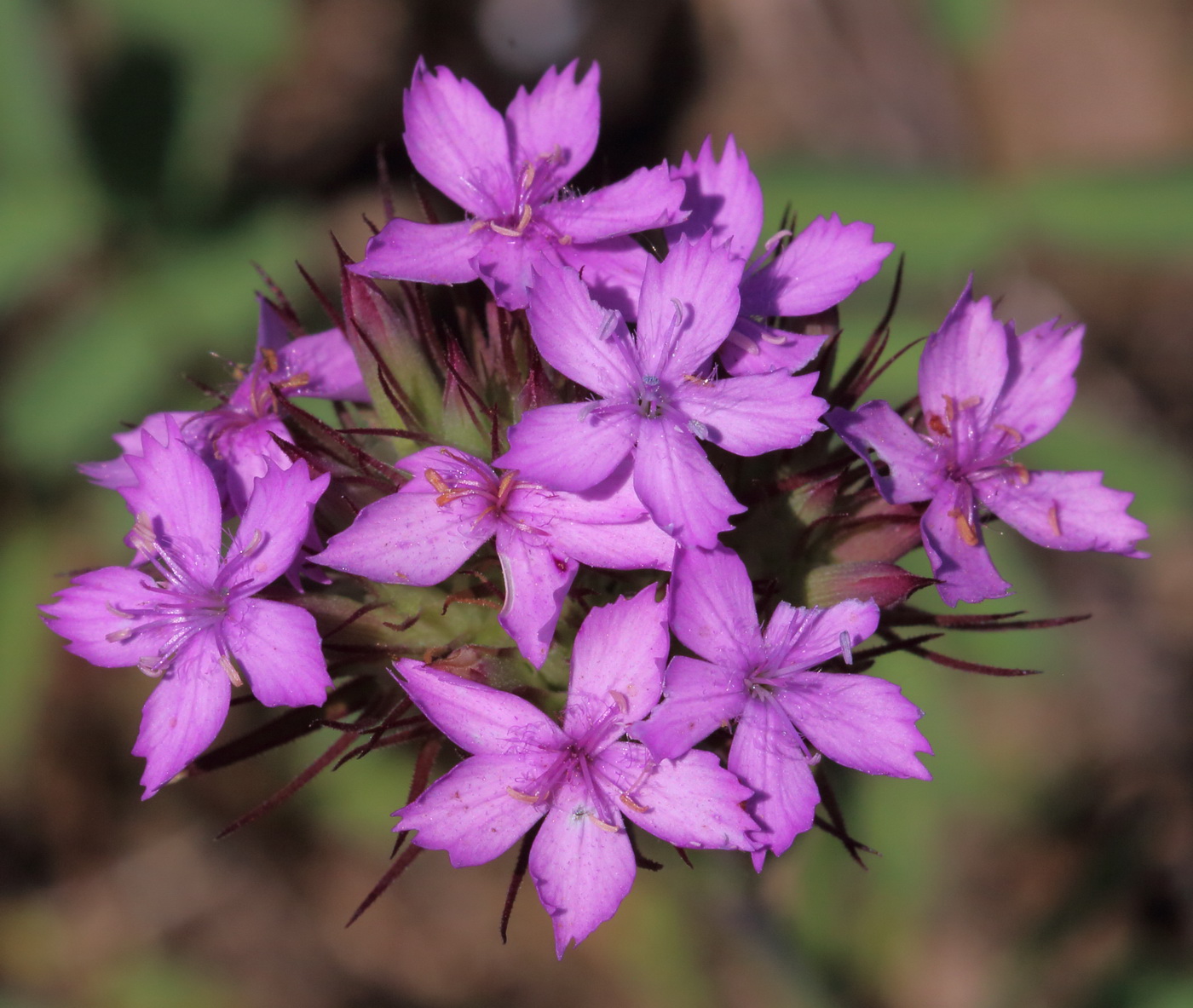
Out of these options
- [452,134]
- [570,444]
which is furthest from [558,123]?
[570,444]

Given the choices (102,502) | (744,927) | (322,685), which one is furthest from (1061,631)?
(102,502)

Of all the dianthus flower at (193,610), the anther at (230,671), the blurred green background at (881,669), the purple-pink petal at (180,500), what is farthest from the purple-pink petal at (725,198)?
the blurred green background at (881,669)

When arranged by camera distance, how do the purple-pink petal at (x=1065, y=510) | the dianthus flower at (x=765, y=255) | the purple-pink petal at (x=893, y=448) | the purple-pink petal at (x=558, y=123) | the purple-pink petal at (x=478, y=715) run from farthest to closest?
the purple-pink petal at (x=558, y=123) → the purple-pink petal at (x=1065, y=510) → the dianthus flower at (x=765, y=255) → the purple-pink petal at (x=893, y=448) → the purple-pink petal at (x=478, y=715)

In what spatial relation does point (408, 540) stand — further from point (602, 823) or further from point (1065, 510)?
point (1065, 510)

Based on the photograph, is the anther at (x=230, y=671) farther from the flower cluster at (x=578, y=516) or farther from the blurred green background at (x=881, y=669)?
the blurred green background at (x=881, y=669)

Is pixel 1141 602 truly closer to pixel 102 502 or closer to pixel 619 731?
pixel 619 731

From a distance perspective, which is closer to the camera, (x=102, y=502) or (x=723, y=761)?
(x=723, y=761)
